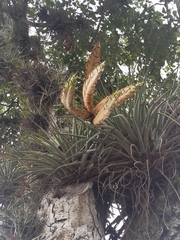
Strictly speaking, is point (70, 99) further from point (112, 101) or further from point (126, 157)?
point (126, 157)

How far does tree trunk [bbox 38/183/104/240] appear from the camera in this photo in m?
1.45

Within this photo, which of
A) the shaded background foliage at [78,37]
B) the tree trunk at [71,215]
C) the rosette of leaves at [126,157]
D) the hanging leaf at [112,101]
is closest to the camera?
the hanging leaf at [112,101]

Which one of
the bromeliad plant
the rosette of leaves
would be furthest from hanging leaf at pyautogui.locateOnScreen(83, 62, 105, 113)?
the rosette of leaves

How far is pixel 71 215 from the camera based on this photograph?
151 centimetres

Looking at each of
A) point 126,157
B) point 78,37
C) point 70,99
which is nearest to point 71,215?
point 126,157

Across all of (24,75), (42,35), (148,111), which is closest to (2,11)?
(42,35)

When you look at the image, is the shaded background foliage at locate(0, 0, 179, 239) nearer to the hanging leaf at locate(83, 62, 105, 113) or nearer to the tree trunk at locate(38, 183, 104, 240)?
the tree trunk at locate(38, 183, 104, 240)

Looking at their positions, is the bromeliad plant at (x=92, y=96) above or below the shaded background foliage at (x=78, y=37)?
below

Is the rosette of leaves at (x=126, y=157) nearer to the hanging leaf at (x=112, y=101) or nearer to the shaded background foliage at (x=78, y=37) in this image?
the hanging leaf at (x=112, y=101)

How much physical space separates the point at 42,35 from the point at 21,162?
1460mm

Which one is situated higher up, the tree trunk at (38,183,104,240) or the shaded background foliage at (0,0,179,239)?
the shaded background foliage at (0,0,179,239)

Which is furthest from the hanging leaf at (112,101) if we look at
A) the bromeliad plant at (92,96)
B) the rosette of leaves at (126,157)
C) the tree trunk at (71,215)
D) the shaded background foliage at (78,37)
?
the shaded background foliage at (78,37)

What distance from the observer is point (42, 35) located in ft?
9.44

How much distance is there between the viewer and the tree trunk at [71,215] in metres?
1.45
